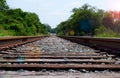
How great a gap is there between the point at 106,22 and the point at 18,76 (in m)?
75.4

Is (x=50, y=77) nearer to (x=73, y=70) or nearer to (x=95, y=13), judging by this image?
(x=73, y=70)

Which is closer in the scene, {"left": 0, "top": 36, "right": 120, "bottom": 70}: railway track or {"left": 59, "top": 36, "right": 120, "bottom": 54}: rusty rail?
{"left": 0, "top": 36, "right": 120, "bottom": 70}: railway track

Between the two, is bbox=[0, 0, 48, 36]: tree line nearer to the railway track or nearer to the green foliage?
the green foliage

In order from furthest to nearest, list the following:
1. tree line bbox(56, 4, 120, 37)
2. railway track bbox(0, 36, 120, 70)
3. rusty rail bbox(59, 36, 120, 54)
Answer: tree line bbox(56, 4, 120, 37) < rusty rail bbox(59, 36, 120, 54) < railway track bbox(0, 36, 120, 70)

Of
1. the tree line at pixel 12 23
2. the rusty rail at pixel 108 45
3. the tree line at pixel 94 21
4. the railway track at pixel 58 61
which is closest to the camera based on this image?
the railway track at pixel 58 61

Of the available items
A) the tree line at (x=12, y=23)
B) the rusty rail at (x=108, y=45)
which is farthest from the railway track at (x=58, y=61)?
the tree line at (x=12, y=23)

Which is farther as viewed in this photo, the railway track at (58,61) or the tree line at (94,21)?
the tree line at (94,21)

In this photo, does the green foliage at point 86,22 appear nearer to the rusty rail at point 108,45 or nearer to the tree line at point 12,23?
the tree line at point 12,23

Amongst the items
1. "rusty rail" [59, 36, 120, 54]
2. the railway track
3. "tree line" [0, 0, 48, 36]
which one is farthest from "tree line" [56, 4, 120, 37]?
the railway track

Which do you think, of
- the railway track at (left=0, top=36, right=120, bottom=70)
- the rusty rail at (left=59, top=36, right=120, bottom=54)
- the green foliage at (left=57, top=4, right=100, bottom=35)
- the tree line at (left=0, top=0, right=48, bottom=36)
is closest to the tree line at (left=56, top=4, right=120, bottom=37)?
the green foliage at (left=57, top=4, right=100, bottom=35)

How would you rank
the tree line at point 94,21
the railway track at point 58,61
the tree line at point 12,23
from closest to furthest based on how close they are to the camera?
the railway track at point 58,61 → the tree line at point 12,23 → the tree line at point 94,21

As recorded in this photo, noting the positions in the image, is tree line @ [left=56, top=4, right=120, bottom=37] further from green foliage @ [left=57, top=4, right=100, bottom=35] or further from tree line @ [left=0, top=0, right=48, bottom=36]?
tree line @ [left=0, top=0, right=48, bottom=36]

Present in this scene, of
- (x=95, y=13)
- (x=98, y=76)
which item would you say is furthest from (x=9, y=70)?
(x=95, y=13)

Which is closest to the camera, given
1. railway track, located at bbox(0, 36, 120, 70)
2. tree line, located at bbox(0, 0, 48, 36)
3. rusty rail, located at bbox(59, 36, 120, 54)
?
railway track, located at bbox(0, 36, 120, 70)
